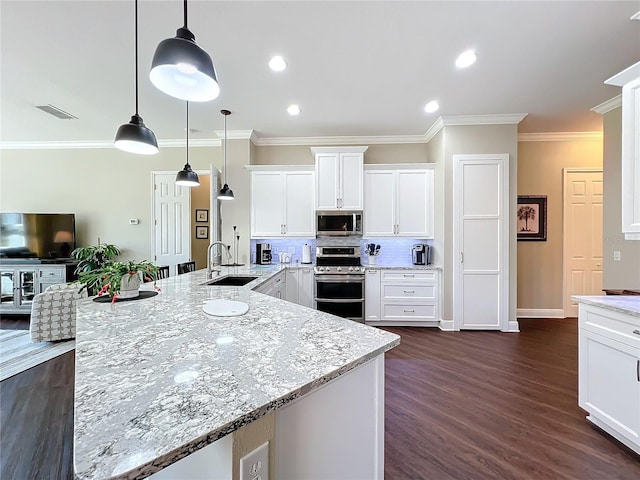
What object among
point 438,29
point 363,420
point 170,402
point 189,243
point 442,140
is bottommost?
point 363,420

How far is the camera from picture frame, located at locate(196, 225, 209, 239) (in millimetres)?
6129

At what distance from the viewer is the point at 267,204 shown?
181 inches

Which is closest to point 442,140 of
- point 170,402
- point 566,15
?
point 566,15

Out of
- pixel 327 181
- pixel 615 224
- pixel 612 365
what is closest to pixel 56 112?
pixel 327 181

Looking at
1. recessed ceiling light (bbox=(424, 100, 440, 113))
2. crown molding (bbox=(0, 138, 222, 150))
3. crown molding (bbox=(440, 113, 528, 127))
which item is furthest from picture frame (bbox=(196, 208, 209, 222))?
crown molding (bbox=(440, 113, 528, 127))

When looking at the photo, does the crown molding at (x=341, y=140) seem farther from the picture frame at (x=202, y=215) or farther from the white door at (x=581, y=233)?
the white door at (x=581, y=233)

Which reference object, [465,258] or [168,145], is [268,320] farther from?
[168,145]

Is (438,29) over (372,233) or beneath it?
over

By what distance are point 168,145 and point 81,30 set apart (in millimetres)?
2805

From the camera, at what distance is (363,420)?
1031mm

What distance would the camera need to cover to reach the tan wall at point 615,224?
129 inches

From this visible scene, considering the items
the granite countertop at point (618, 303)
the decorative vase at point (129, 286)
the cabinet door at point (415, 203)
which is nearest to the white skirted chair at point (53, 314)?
the decorative vase at point (129, 286)

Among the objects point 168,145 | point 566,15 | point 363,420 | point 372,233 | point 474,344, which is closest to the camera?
point 363,420

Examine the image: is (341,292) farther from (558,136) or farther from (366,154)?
(558,136)
